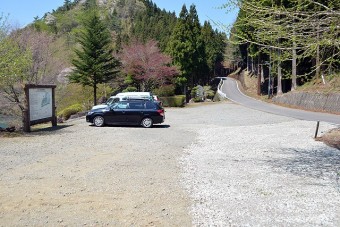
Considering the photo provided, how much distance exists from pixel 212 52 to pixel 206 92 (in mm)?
13210

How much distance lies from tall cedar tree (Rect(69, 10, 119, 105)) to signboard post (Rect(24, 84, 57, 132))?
60.7 feet

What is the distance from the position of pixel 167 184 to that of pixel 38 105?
11023 mm

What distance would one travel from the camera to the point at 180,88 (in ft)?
153

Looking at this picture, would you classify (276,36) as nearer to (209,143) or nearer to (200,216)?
(200,216)

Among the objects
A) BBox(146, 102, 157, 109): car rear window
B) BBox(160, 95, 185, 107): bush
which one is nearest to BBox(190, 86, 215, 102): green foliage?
BBox(160, 95, 185, 107): bush

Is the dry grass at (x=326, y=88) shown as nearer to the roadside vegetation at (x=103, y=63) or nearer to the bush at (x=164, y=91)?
the roadside vegetation at (x=103, y=63)

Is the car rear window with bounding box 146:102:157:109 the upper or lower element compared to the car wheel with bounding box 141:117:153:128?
upper

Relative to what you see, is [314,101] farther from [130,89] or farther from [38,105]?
[38,105]

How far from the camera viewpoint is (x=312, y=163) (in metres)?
8.21

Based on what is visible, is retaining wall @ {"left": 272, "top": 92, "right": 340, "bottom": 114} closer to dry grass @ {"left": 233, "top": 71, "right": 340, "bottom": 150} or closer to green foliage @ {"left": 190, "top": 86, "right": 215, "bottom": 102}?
dry grass @ {"left": 233, "top": 71, "right": 340, "bottom": 150}

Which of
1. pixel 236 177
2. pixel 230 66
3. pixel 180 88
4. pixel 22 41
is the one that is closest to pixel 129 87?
pixel 180 88

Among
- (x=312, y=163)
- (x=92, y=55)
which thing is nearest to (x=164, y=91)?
(x=92, y=55)

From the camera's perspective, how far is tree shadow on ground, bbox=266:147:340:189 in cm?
708

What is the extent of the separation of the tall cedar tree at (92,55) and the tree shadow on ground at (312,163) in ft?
91.5
